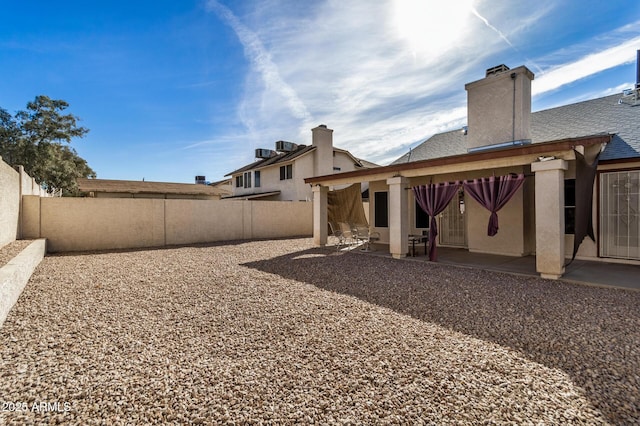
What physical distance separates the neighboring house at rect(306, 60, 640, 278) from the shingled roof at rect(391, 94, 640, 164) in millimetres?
25

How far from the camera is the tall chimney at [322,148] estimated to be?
66.9ft

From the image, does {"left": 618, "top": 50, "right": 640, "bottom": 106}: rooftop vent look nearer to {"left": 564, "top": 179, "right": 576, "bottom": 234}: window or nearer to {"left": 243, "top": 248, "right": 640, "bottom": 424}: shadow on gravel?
{"left": 564, "top": 179, "right": 576, "bottom": 234}: window

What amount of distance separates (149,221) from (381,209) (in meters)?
9.47

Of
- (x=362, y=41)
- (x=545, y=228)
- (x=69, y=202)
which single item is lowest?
(x=545, y=228)

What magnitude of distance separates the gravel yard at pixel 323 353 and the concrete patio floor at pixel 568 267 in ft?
1.96

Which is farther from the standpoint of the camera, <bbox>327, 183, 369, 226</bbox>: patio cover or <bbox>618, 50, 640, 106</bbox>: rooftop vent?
<bbox>327, 183, 369, 226</bbox>: patio cover

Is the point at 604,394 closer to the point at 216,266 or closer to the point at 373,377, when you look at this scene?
the point at 373,377

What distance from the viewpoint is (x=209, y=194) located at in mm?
22969

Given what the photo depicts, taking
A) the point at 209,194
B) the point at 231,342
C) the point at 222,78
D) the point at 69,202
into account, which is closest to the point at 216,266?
the point at 231,342

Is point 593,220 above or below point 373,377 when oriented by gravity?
above

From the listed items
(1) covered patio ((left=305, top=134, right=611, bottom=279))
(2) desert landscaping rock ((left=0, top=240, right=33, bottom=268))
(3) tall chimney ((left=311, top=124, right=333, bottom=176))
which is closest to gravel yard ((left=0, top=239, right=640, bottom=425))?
(2) desert landscaping rock ((left=0, top=240, right=33, bottom=268))

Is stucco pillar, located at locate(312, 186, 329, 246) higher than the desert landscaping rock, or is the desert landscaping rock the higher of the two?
stucco pillar, located at locate(312, 186, 329, 246)

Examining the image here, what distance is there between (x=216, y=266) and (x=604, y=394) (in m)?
7.61

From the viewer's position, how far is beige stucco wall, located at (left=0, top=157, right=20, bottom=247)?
24.3ft
